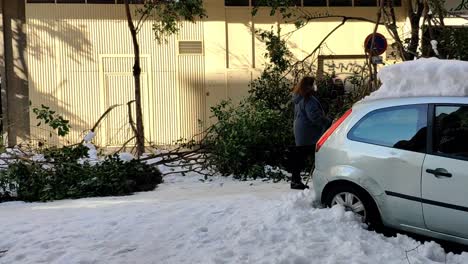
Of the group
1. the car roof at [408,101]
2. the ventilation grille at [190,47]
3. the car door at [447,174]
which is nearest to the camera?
the car door at [447,174]

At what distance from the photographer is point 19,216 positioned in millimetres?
6914

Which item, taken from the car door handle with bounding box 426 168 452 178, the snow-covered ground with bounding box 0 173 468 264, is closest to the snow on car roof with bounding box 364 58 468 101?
the car door handle with bounding box 426 168 452 178

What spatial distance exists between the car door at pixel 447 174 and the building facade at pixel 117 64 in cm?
1086

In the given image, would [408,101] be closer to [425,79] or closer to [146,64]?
[425,79]

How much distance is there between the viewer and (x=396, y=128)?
17.2 ft

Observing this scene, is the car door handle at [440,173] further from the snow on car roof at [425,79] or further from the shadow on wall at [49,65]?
Result: the shadow on wall at [49,65]

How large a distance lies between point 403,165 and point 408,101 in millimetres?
630

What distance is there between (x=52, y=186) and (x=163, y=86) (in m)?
7.44

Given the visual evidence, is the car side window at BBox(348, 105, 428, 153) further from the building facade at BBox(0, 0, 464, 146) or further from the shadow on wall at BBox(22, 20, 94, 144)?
the shadow on wall at BBox(22, 20, 94, 144)

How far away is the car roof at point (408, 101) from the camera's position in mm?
4930

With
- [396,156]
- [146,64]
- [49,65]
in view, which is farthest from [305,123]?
[49,65]

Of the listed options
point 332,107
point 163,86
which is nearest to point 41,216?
point 332,107

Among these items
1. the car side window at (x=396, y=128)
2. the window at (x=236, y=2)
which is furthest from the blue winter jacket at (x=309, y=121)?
the window at (x=236, y=2)

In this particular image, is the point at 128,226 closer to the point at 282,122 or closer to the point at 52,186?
the point at 52,186
